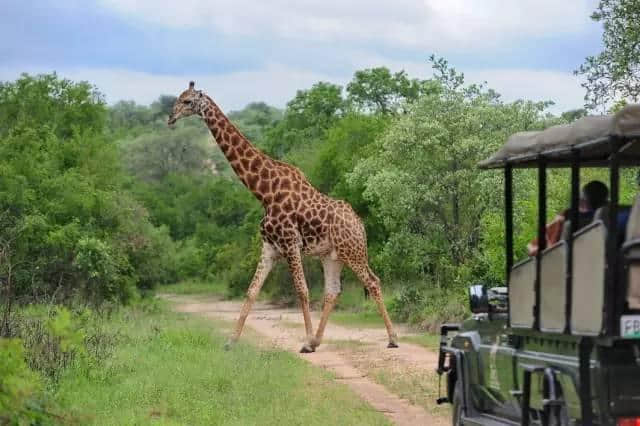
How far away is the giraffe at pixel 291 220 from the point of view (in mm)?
20031

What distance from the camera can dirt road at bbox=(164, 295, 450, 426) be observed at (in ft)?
40.0

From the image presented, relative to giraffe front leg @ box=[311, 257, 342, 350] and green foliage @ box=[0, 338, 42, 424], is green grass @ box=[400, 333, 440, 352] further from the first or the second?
green foliage @ box=[0, 338, 42, 424]

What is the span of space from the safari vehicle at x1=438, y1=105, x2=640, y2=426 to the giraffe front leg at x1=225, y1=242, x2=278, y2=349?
1058 centimetres

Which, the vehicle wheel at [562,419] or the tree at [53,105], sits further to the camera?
the tree at [53,105]

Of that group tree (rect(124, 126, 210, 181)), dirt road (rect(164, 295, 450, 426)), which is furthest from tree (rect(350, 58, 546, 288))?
tree (rect(124, 126, 210, 181))

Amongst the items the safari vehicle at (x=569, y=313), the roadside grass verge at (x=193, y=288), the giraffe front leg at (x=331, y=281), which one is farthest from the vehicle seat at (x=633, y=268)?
the roadside grass verge at (x=193, y=288)

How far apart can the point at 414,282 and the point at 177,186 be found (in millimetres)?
41804

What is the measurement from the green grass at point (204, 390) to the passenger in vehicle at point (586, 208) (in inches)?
132

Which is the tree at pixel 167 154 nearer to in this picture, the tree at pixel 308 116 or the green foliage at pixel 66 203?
the tree at pixel 308 116

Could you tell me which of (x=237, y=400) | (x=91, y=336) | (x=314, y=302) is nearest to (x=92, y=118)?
(x=314, y=302)

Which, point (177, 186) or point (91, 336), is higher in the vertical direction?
point (177, 186)

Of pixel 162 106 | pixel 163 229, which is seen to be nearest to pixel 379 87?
pixel 163 229

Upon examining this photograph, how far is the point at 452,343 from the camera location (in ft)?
31.8

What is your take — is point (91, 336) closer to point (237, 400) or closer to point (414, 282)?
point (237, 400)
